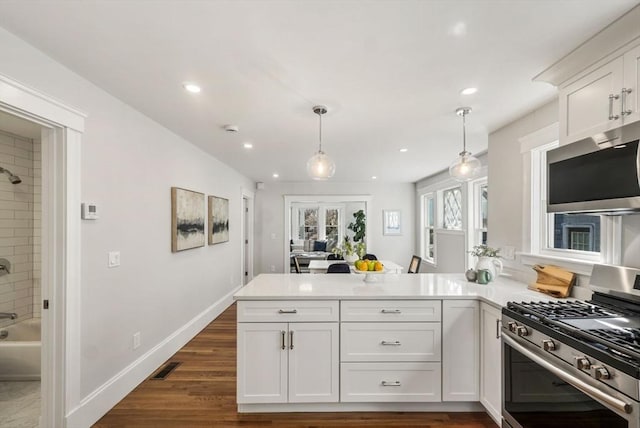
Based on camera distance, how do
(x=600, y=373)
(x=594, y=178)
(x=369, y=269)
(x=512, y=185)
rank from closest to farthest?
(x=600, y=373)
(x=594, y=178)
(x=369, y=269)
(x=512, y=185)

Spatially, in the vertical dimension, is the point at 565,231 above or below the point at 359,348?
above

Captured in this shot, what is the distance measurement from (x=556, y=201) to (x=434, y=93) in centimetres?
108

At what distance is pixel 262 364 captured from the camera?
221 centimetres

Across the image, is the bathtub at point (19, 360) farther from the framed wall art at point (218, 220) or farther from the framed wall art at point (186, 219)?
the framed wall art at point (218, 220)

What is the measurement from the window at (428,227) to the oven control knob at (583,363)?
5267 millimetres

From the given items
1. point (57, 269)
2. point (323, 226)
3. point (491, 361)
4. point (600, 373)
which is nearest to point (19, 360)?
point (57, 269)

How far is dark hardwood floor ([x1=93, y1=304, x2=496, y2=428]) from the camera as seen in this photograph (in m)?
2.17

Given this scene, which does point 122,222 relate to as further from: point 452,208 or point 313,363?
point 452,208

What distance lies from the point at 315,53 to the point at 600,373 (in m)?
1.96

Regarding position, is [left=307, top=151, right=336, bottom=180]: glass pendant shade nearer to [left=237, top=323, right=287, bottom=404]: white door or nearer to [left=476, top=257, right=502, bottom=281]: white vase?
[left=237, top=323, right=287, bottom=404]: white door

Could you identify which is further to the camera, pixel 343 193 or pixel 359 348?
pixel 343 193

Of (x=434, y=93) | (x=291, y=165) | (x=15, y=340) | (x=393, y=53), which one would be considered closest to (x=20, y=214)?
(x=15, y=340)

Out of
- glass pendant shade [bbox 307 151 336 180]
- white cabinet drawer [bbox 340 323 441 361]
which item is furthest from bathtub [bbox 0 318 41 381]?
glass pendant shade [bbox 307 151 336 180]

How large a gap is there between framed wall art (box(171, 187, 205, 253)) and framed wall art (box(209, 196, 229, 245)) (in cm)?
28
